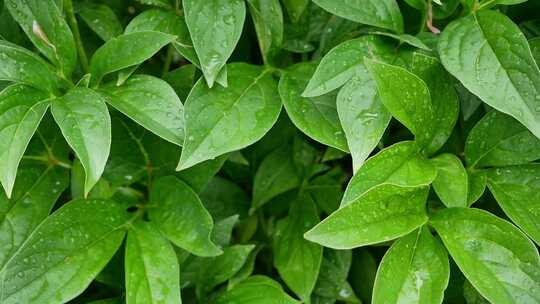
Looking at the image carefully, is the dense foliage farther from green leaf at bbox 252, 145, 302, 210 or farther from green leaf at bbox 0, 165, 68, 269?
green leaf at bbox 252, 145, 302, 210

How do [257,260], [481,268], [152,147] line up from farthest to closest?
[257,260] → [152,147] → [481,268]

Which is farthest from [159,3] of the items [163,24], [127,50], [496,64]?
[496,64]

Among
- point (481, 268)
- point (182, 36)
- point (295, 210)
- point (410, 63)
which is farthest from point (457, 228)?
point (182, 36)

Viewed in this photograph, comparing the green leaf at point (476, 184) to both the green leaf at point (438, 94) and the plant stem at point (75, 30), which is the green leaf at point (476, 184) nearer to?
the green leaf at point (438, 94)

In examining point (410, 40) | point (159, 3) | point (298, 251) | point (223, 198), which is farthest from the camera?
point (223, 198)

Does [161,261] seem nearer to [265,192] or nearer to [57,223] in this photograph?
[57,223]

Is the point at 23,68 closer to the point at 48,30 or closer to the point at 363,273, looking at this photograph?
the point at 48,30

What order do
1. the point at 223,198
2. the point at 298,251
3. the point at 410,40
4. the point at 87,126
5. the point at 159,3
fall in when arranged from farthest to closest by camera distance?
the point at 223,198
the point at 298,251
the point at 159,3
the point at 410,40
the point at 87,126
